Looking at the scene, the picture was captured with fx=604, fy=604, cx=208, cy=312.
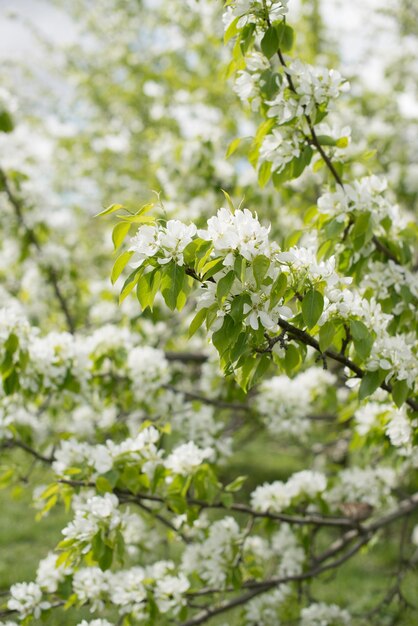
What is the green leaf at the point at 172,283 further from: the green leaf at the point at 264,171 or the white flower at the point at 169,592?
the white flower at the point at 169,592

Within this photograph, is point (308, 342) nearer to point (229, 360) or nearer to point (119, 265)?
point (229, 360)

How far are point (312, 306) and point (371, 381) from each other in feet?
1.36

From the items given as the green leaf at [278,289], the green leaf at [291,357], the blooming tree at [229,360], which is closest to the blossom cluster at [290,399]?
the blooming tree at [229,360]

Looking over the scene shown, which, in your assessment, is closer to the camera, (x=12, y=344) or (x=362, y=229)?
(x=362, y=229)

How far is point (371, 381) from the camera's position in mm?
1865

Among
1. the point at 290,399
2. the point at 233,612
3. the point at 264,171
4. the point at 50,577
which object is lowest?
the point at 50,577

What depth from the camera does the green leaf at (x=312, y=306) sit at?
1592 millimetres

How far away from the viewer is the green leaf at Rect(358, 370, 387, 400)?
6.00 feet

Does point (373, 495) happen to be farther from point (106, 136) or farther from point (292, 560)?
point (106, 136)

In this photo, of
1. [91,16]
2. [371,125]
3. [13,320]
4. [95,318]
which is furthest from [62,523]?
[91,16]

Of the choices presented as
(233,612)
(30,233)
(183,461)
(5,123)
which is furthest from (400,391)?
(30,233)

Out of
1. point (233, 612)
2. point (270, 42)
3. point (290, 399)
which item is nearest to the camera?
point (270, 42)

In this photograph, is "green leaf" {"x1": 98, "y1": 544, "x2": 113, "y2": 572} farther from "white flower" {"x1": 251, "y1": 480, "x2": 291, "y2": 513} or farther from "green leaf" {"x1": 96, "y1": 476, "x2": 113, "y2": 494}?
"white flower" {"x1": 251, "y1": 480, "x2": 291, "y2": 513}

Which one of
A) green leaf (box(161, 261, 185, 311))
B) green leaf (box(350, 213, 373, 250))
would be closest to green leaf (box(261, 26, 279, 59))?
green leaf (box(350, 213, 373, 250))
